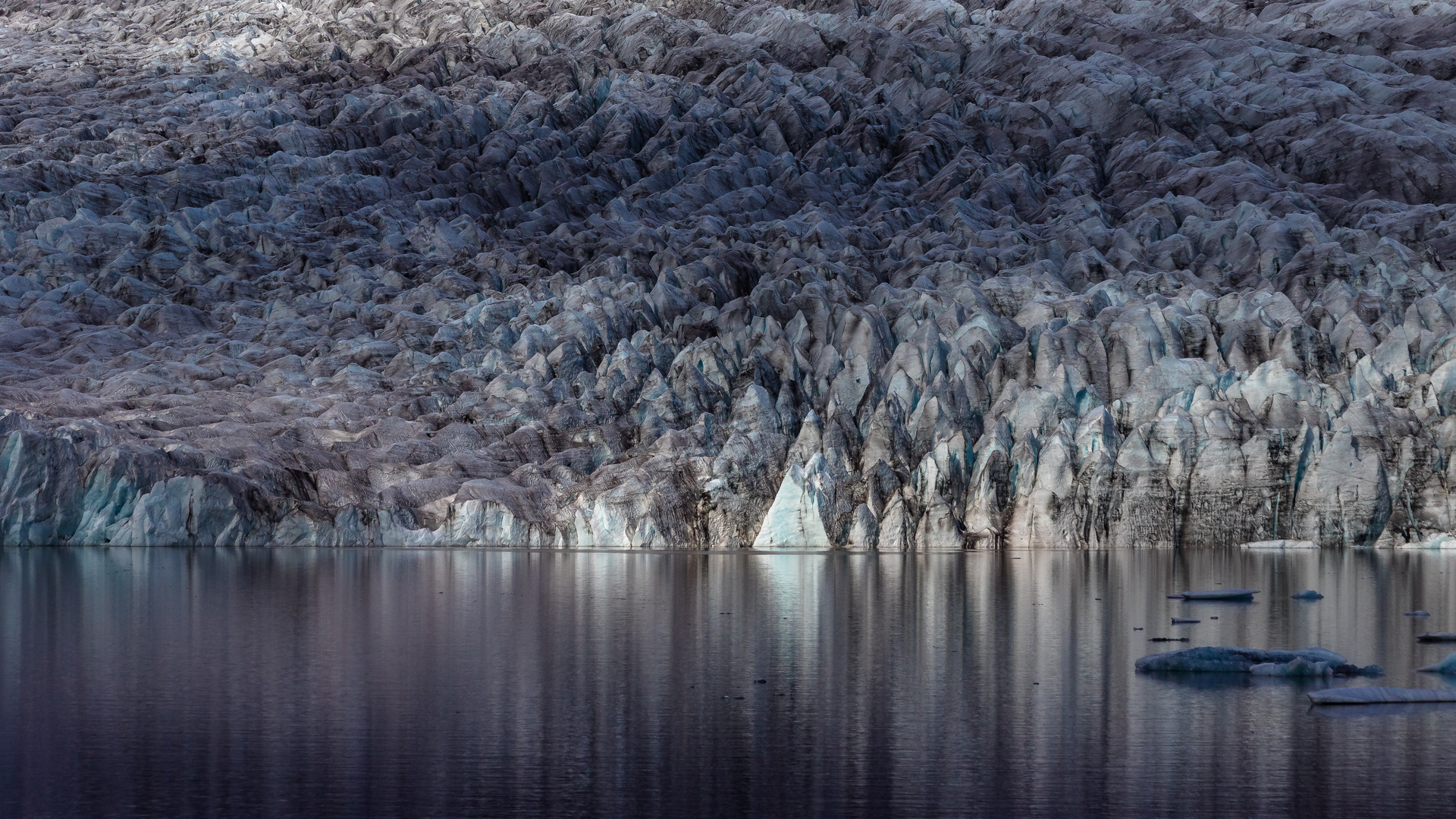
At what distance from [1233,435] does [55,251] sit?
309 ft

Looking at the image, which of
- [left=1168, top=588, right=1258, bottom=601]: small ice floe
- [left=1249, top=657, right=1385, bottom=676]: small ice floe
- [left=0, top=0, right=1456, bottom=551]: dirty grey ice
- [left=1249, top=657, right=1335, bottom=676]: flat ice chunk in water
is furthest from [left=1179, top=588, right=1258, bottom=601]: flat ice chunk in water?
[left=0, top=0, right=1456, bottom=551]: dirty grey ice

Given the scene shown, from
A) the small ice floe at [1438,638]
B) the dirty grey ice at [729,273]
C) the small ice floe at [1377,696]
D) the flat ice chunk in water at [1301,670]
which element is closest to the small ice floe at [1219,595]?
the small ice floe at [1438,638]

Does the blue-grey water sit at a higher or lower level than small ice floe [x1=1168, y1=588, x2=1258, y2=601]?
higher

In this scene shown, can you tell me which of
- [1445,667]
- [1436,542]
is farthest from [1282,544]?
[1445,667]

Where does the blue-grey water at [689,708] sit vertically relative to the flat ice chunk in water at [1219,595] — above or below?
above

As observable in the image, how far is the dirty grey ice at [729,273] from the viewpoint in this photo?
281 ft

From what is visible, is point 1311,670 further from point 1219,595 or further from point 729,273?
point 729,273

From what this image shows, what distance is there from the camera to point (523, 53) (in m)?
178

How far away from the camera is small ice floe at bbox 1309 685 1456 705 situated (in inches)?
1050

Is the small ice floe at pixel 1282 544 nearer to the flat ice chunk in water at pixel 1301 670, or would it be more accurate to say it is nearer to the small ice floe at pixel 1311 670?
the small ice floe at pixel 1311 670

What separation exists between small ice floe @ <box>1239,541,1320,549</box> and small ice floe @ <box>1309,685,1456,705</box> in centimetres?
6082

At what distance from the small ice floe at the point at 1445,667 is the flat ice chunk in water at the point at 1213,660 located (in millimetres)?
1707

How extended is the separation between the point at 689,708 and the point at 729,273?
97704 millimetres

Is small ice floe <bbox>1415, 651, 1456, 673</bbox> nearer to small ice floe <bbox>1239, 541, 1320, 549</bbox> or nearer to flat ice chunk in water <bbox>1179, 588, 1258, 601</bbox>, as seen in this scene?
flat ice chunk in water <bbox>1179, 588, 1258, 601</bbox>
